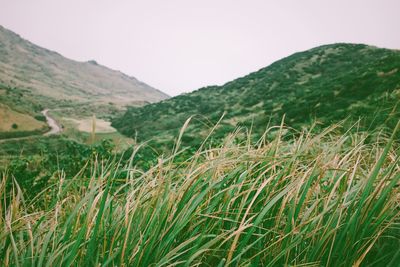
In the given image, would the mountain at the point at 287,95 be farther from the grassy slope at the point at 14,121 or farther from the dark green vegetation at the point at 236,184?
the grassy slope at the point at 14,121

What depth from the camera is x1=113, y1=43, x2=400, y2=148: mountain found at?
21647 mm

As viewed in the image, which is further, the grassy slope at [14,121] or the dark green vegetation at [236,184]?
the grassy slope at [14,121]

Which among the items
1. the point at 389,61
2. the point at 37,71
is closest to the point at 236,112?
the point at 389,61

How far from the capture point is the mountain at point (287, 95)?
2165cm

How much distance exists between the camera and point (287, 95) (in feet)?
118

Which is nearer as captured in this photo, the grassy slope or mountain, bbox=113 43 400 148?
mountain, bbox=113 43 400 148

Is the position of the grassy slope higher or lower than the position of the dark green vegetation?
lower

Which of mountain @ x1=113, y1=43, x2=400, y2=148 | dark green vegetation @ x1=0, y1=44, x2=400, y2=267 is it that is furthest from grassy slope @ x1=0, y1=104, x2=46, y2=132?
mountain @ x1=113, y1=43, x2=400, y2=148

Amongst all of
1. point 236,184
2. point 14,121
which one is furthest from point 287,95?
point 14,121

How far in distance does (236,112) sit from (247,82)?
17.9 meters

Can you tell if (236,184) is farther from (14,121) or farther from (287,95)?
(14,121)

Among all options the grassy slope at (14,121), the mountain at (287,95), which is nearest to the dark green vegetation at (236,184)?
the mountain at (287,95)

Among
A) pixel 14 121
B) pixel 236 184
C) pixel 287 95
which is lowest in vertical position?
pixel 14 121

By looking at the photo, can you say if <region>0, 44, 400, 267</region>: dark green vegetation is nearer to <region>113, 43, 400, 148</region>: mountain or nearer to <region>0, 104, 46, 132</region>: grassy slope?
<region>113, 43, 400, 148</region>: mountain
